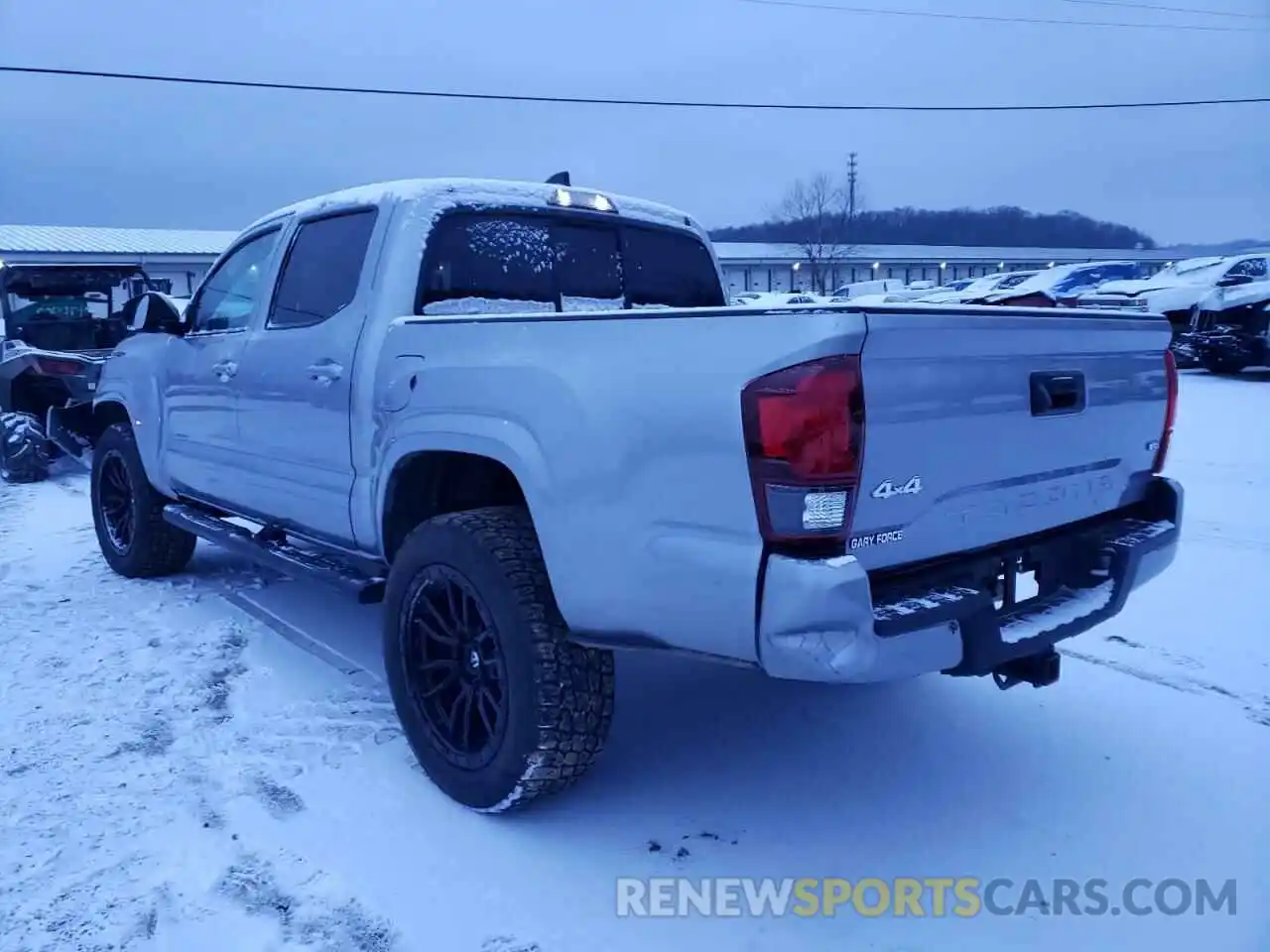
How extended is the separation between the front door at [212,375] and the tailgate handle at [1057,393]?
337cm

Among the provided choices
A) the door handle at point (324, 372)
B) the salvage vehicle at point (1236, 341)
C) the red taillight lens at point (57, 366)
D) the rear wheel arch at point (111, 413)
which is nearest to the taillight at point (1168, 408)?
the door handle at point (324, 372)

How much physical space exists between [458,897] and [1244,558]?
16.3 feet

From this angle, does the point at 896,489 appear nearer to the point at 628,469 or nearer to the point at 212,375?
the point at 628,469

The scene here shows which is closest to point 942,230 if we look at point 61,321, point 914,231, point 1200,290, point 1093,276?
point 914,231

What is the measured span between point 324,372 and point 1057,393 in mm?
2588

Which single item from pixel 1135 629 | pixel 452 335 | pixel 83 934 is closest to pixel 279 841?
pixel 83 934

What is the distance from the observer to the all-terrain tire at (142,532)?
217 inches

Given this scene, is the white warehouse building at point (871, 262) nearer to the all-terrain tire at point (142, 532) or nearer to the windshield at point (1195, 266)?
the windshield at point (1195, 266)

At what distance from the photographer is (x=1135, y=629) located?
4.36 meters

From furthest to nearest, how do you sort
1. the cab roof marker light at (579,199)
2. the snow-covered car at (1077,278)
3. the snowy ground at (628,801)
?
1. the snow-covered car at (1077,278)
2. the cab roof marker light at (579,199)
3. the snowy ground at (628,801)

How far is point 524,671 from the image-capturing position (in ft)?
8.66

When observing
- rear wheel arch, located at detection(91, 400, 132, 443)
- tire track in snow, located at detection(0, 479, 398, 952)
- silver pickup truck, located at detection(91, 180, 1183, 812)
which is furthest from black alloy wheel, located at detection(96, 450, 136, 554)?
silver pickup truck, located at detection(91, 180, 1183, 812)

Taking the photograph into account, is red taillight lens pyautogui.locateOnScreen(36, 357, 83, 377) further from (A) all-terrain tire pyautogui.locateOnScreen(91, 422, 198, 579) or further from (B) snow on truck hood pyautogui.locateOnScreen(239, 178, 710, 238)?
(B) snow on truck hood pyautogui.locateOnScreen(239, 178, 710, 238)

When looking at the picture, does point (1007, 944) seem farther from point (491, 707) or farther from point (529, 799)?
point (491, 707)
